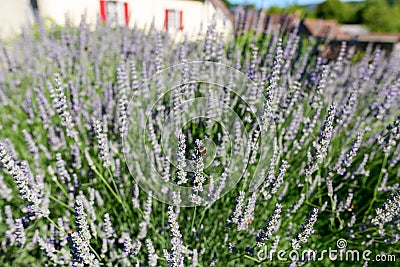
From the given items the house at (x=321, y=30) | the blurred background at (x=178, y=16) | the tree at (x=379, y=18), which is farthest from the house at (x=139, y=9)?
the tree at (x=379, y=18)

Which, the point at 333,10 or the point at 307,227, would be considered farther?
the point at 333,10

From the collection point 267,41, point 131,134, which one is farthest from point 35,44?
point 267,41

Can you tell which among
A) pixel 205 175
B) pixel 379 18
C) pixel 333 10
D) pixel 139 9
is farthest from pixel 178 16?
pixel 379 18

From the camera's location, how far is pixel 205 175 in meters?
1.36

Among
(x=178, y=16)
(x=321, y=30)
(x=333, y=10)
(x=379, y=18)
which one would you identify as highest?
(x=321, y=30)

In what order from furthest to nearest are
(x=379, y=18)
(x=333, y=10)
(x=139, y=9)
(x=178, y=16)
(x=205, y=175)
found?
(x=333, y=10)
(x=379, y=18)
(x=178, y=16)
(x=139, y=9)
(x=205, y=175)

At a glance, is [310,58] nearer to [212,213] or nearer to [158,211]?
[212,213]

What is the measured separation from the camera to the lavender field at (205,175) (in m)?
1.29

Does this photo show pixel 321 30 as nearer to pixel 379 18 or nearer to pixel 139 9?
pixel 139 9

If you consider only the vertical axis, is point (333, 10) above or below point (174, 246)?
below

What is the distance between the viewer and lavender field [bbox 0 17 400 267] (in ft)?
4.25

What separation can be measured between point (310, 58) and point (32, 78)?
7.99 ft

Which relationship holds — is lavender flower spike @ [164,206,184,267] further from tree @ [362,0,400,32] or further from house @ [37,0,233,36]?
tree @ [362,0,400,32]

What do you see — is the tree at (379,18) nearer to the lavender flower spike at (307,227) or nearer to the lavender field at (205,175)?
the lavender field at (205,175)
